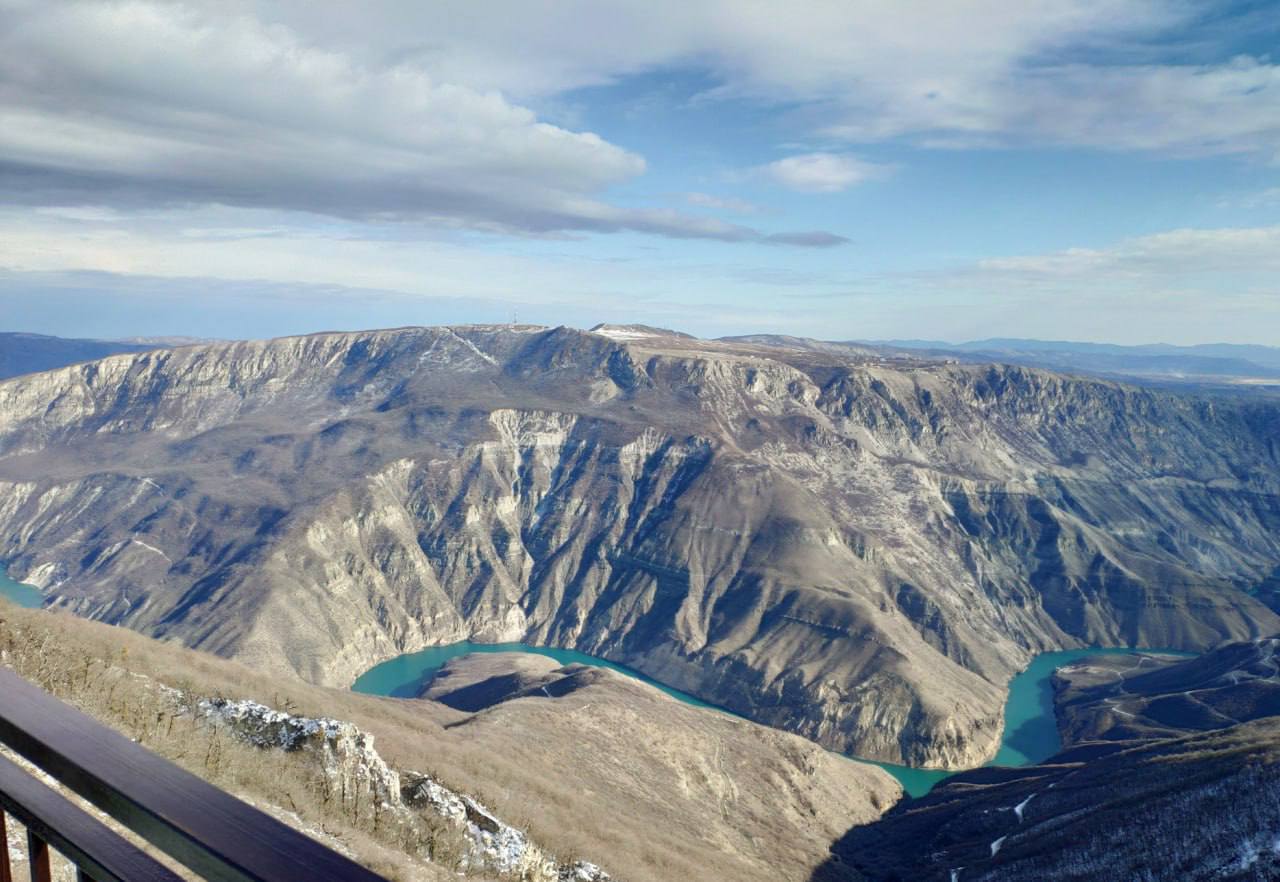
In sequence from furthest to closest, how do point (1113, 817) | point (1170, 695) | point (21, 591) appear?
1. point (21, 591)
2. point (1170, 695)
3. point (1113, 817)

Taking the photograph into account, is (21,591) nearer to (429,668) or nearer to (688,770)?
(429,668)

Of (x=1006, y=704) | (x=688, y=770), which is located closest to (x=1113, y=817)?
(x=688, y=770)

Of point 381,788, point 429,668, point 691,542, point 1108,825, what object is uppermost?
point 381,788

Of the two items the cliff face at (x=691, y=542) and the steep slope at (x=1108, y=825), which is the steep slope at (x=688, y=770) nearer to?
the steep slope at (x=1108, y=825)

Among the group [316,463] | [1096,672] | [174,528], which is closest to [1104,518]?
[1096,672]

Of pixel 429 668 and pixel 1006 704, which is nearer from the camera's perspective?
pixel 1006 704

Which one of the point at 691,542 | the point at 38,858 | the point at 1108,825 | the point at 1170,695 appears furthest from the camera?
the point at 691,542

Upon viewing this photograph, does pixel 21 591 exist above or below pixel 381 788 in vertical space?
below

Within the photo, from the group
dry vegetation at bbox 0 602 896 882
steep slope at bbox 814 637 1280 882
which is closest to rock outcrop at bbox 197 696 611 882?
dry vegetation at bbox 0 602 896 882

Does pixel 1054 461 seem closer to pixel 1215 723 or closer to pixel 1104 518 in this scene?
pixel 1104 518
